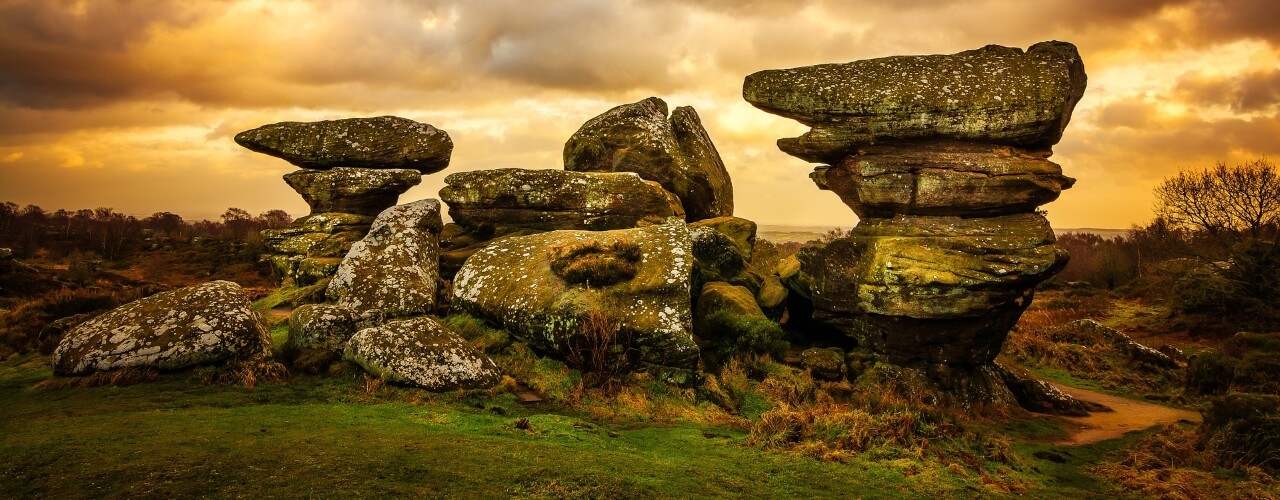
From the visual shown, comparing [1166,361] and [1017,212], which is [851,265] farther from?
[1166,361]

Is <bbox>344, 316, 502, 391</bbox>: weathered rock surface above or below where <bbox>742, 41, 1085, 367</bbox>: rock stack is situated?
below

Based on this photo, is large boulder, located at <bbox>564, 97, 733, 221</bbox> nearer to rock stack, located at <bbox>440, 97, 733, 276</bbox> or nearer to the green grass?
rock stack, located at <bbox>440, 97, 733, 276</bbox>

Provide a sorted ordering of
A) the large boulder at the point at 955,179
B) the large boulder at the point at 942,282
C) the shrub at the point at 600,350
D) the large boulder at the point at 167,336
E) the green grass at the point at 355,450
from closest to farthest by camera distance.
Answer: the green grass at the point at 355,450
the large boulder at the point at 167,336
the shrub at the point at 600,350
the large boulder at the point at 942,282
the large boulder at the point at 955,179

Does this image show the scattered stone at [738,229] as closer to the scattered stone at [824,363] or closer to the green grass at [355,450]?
the scattered stone at [824,363]

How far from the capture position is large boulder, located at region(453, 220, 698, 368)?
44.7ft

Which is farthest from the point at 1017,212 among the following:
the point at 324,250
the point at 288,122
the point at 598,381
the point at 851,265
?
the point at 288,122

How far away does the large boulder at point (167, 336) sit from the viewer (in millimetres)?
10828

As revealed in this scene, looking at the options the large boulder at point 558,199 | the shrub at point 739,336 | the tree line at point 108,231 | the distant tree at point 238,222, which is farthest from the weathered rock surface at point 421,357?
the distant tree at point 238,222

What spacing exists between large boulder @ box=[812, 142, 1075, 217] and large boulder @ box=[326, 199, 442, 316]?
1263 cm

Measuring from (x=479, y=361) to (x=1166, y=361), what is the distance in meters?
23.8

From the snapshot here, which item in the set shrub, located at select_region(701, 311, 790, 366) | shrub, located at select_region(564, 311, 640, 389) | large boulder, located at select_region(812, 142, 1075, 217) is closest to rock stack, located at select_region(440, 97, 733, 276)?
shrub, located at select_region(701, 311, 790, 366)

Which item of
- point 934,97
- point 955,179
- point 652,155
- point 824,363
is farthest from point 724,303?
point 652,155

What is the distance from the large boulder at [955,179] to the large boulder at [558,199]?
704cm

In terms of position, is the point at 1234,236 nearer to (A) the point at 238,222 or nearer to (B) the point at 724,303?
(B) the point at 724,303
